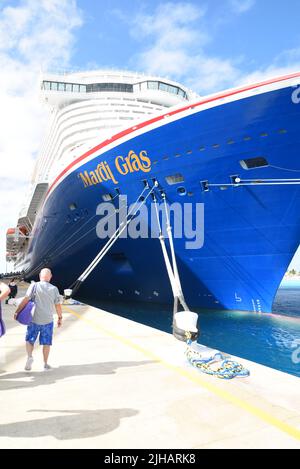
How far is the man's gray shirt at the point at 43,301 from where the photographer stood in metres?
4.64

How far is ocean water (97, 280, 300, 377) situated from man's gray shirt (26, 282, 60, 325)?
6137 mm

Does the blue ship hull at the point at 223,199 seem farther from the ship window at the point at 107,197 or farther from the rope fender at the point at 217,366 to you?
the rope fender at the point at 217,366

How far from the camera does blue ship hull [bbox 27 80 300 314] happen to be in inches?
Result: 446

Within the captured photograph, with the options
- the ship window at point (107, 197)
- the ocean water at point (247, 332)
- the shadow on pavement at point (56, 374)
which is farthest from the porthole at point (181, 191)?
the shadow on pavement at point (56, 374)

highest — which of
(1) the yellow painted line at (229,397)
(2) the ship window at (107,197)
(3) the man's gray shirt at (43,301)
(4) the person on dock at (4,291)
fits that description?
(2) the ship window at (107,197)

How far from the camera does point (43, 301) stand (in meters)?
4.70

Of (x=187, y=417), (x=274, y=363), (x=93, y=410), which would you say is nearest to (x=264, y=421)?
(x=187, y=417)

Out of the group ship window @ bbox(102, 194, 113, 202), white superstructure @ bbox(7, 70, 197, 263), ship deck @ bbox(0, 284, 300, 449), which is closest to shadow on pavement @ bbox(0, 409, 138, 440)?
ship deck @ bbox(0, 284, 300, 449)

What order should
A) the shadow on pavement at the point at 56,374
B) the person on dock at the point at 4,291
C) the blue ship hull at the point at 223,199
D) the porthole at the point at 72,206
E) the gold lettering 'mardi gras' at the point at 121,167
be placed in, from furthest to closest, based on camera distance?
the porthole at the point at 72,206 < the gold lettering 'mardi gras' at the point at 121,167 < the blue ship hull at the point at 223,199 < the shadow on pavement at the point at 56,374 < the person on dock at the point at 4,291

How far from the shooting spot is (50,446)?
2.65m

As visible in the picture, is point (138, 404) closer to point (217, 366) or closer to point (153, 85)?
point (217, 366)

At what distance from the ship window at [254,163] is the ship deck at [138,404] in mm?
8034

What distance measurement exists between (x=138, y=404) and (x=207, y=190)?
9924mm

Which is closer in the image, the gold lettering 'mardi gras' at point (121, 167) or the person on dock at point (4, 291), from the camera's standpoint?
the person on dock at point (4, 291)
